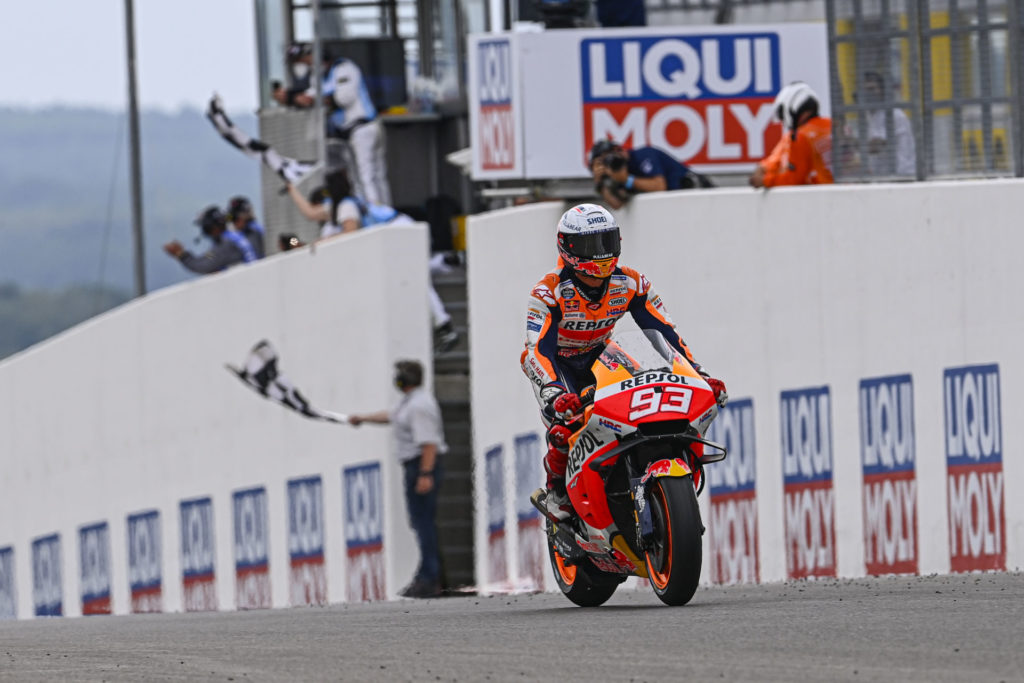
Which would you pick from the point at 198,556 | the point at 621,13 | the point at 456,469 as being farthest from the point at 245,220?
the point at 621,13

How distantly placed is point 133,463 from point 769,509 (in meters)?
9.48

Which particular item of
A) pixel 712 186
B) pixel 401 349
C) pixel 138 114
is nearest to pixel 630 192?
pixel 712 186

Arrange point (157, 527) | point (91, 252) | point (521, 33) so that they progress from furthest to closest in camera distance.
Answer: point (91, 252), point (157, 527), point (521, 33)

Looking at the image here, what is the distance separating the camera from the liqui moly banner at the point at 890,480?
14.4 m

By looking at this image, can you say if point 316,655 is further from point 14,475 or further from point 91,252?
point 91,252

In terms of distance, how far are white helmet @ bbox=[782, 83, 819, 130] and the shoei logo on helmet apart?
53.1 inches

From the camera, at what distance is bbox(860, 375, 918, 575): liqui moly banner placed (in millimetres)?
14367

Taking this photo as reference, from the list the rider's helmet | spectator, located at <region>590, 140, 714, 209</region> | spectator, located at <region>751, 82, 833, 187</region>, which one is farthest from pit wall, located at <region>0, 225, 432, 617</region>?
the rider's helmet

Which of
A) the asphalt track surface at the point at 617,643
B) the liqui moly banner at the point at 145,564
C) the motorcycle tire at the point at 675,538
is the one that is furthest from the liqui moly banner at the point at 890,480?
the liqui moly banner at the point at 145,564

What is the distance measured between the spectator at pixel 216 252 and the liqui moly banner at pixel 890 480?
950cm

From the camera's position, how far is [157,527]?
71.8 ft

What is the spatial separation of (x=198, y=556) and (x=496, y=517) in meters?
4.78

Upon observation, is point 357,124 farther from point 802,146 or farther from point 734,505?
point 734,505

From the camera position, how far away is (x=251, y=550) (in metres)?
20.0
